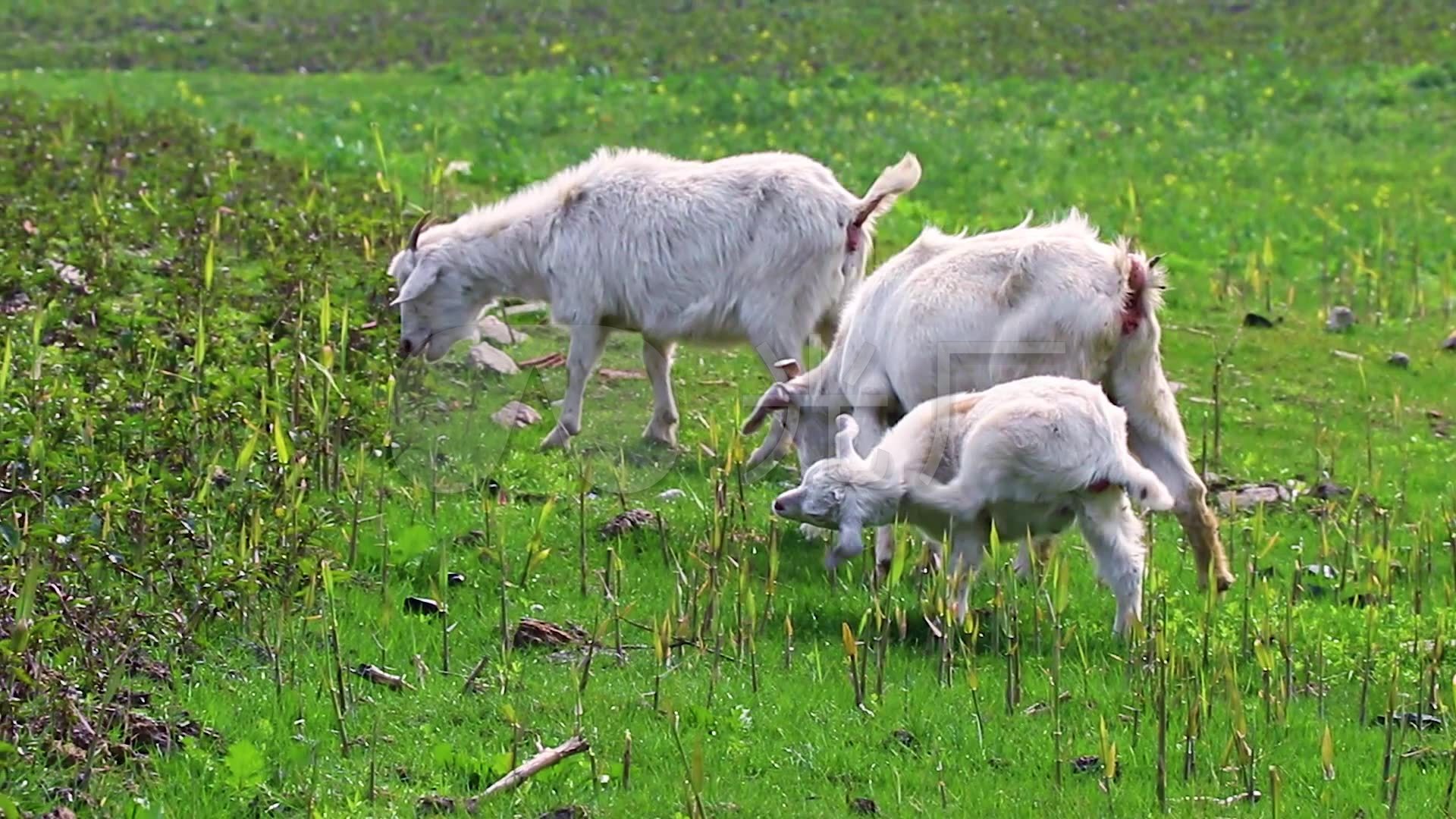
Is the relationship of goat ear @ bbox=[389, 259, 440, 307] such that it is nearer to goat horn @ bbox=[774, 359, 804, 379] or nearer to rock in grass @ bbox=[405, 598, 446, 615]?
goat horn @ bbox=[774, 359, 804, 379]

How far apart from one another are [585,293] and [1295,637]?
4279 mm

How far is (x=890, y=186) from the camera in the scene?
939 centimetres

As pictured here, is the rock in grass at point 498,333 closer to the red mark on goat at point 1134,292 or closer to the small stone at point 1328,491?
the small stone at point 1328,491

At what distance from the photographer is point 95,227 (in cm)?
1093

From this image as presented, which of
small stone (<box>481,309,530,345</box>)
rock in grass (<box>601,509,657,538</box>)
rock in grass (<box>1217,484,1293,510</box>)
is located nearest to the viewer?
rock in grass (<box>601,509,657,538</box>)

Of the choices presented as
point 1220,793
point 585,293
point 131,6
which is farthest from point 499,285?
point 131,6

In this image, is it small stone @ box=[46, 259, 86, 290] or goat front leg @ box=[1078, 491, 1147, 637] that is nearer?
goat front leg @ box=[1078, 491, 1147, 637]

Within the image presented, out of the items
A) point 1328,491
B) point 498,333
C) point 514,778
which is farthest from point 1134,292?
point 498,333

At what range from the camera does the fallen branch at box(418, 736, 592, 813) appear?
5.49m

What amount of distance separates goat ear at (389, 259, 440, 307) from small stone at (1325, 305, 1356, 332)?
6.50 metres

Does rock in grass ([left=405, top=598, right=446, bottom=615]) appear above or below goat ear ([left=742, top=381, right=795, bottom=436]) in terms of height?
below

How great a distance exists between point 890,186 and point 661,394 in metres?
1.76

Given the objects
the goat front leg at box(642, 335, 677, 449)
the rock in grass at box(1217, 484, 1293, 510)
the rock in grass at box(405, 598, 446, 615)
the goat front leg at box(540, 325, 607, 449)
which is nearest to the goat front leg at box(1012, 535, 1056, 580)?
the rock in grass at box(1217, 484, 1293, 510)

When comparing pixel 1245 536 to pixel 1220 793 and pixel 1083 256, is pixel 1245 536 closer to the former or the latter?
pixel 1083 256
